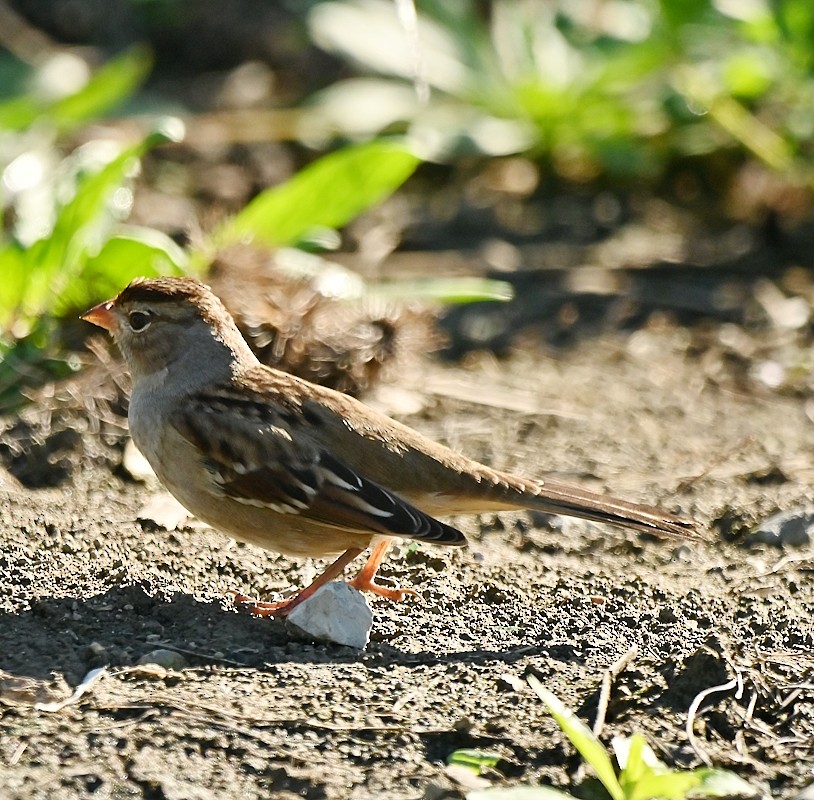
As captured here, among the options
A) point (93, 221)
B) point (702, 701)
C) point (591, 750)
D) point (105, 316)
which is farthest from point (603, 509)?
point (93, 221)

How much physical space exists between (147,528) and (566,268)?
3.59 m

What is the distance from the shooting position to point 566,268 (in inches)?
312

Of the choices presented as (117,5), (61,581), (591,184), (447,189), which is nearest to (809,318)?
(591,184)

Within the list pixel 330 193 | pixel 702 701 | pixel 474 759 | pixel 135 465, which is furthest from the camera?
pixel 330 193

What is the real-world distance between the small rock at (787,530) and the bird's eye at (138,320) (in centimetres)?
241

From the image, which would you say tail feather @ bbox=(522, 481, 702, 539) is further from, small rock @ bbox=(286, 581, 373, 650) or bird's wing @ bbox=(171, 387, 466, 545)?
small rock @ bbox=(286, 581, 373, 650)

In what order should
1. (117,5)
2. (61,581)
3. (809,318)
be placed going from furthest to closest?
1. (117,5)
2. (809,318)
3. (61,581)

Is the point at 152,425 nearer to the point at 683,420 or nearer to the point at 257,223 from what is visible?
the point at 257,223

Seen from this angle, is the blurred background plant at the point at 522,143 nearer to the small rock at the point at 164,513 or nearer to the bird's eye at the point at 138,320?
the bird's eye at the point at 138,320

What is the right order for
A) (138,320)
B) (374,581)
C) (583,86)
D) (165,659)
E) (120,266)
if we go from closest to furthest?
(165,659), (374,581), (138,320), (120,266), (583,86)

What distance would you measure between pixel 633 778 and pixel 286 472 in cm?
174

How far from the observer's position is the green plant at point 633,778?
3371 millimetres

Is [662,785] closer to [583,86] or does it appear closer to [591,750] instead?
[591,750]

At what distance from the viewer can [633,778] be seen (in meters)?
3.49
